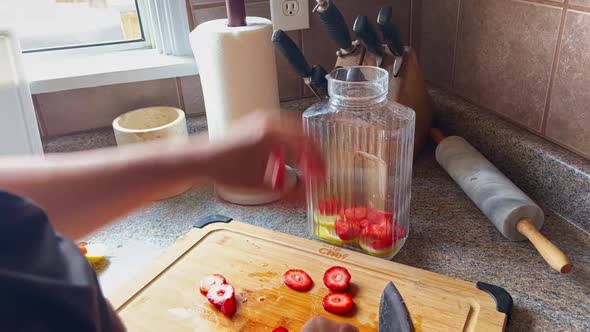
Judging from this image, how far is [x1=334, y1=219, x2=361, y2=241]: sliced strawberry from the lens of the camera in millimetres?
667

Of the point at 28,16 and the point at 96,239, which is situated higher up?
the point at 28,16

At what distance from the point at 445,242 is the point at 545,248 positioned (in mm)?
123

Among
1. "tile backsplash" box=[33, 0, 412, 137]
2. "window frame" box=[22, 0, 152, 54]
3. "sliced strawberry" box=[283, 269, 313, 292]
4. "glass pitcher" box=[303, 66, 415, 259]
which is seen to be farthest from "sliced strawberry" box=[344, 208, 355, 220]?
"window frame" box=[22, 0, 152, 54]

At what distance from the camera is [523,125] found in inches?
30.2

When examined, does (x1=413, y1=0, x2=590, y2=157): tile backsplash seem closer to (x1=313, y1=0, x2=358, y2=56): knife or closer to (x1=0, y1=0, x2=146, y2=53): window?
(x1=313, y1=0, x2=358, y2=56): knife

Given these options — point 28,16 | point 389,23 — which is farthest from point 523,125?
point 28,16

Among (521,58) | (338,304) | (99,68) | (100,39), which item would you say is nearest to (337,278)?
(338,304)

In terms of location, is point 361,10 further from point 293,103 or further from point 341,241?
point 341,241

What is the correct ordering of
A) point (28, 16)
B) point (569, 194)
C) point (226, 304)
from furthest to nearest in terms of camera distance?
point (28, 16), point (569, 194), point (226, 304)

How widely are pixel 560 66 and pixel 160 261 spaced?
0.58 metres

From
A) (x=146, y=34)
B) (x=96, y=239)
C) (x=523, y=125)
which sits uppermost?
(x=146, y=34)

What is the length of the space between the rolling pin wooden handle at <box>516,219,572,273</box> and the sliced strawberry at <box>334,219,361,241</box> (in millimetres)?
198

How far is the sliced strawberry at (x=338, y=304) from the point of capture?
0.55 metres

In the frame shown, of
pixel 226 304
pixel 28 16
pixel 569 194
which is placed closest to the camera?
pixel 226 304
